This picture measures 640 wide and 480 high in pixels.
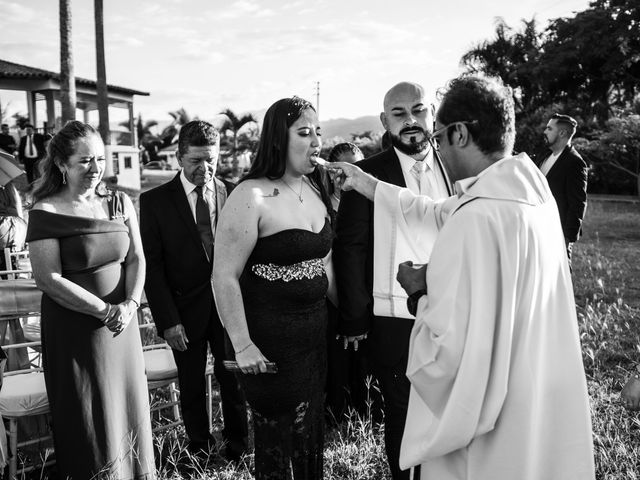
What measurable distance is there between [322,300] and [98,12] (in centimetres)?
1999

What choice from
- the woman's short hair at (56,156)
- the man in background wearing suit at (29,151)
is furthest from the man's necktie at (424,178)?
the man in background wearing suit at (29,151)

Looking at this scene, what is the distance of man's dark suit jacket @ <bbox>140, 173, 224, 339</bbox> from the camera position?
4.02 meters

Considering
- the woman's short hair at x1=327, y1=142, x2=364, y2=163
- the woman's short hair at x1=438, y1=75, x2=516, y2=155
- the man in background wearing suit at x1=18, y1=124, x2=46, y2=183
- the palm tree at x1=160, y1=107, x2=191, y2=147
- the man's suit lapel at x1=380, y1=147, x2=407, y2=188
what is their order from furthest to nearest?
the palm tree at x1=160, y1=107, x2=191, y2=147, the man in background wearing suit at x1=18, y1=124, x2=46, y2=183, the woman's short hair at x1=327, y1=142, x2=364, y2=163, the man's suit lapel at x1=380, y1=147, x2=407, y2=188, the woman's short hair at x1=438, y1=75, x2=516, y2=155

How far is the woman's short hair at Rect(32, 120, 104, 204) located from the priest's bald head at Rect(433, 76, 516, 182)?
2081 millimetres

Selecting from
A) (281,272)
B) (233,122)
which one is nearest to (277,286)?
(281,272)

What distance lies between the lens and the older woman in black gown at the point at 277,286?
2.88 metres

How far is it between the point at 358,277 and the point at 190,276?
1.30 meters

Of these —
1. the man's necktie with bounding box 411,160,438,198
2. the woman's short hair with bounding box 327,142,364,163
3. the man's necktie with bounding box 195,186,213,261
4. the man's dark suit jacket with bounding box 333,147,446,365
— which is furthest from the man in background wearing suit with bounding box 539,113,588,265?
the man's necktie with bounding box 195,186,213,261

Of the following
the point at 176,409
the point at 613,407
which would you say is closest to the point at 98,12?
the point at 176,409

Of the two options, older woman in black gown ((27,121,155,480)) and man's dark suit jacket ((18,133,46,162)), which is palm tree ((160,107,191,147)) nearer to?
man's dark suit jacket ((18,133,46,162))

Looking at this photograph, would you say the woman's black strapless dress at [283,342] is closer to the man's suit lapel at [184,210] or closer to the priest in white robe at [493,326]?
the priest in white robe at [493,326]

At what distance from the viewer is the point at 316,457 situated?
10.3 ft

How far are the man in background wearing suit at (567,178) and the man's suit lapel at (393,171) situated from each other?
4876 millimetres

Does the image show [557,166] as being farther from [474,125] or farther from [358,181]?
[474,125]
